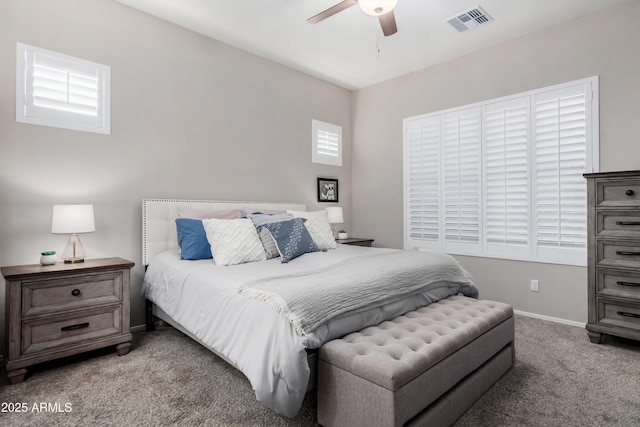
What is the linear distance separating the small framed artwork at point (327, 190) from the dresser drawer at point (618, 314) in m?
3.22

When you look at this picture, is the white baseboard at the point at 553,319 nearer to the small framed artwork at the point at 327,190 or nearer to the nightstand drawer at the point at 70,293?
the small framed artwork at the point at 327,190

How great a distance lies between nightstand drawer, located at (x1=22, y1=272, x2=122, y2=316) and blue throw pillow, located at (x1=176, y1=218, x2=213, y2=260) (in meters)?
0.52

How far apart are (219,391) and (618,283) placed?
3.13 metres

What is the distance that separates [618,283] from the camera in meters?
2.74

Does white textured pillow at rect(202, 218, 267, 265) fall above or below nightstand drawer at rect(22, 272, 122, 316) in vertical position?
above

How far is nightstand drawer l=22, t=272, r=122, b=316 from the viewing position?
2.28 meters

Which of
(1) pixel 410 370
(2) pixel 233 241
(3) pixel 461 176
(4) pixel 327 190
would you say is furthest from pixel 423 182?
(1) pixel 410 370

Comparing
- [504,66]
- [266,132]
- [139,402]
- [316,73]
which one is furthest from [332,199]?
[139,402]

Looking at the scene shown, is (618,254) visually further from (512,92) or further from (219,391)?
(219,391)

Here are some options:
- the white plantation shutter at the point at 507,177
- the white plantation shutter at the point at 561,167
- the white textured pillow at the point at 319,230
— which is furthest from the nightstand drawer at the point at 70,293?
the white plantation shutter at the point at 561,167

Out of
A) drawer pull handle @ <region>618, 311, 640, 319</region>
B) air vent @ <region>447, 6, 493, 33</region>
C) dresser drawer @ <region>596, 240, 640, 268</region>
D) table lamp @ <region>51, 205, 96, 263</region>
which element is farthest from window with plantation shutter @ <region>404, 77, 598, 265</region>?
table lamp @ <region>51, 205, 96, 263</region>

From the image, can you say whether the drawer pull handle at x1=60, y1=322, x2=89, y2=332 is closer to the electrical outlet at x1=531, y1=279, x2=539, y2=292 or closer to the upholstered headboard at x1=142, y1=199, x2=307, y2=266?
the upholstered headboard at x1=142, y1=199, x2=307, y2=266

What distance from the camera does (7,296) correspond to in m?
2.21

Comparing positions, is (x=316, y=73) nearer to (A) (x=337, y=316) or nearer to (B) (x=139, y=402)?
(A) (x=337, y=316)
